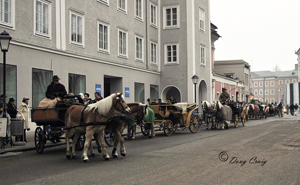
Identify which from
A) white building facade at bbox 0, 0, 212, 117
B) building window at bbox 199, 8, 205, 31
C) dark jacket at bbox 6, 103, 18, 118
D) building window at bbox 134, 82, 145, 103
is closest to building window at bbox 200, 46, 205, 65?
white building facade at bbox 0, 0, 212, 117

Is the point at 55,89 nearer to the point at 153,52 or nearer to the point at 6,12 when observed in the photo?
the point at 6,12

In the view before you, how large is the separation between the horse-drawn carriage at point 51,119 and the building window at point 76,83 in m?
9.43

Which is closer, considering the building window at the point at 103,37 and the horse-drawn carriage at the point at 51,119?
the horse-drawn carriage at the point at 51,119

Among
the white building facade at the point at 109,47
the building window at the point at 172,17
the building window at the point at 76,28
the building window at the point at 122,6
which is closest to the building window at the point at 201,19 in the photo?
the white building facade at the point at 109,47

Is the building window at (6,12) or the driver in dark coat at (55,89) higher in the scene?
the building window at (6,12)

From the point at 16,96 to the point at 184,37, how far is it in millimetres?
19016

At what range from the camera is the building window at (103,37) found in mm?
23953

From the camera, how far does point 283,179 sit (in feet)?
22.8

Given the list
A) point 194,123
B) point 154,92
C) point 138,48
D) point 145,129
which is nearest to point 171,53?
point 154,92

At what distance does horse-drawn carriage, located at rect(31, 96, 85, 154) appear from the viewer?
36.7 feet

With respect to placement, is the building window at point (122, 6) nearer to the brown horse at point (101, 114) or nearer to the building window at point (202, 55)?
the building window at point (202, 55)

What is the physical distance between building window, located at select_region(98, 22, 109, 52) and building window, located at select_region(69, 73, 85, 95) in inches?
118

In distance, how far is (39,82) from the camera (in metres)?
18.8

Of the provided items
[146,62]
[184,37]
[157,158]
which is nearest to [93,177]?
[157,158]
